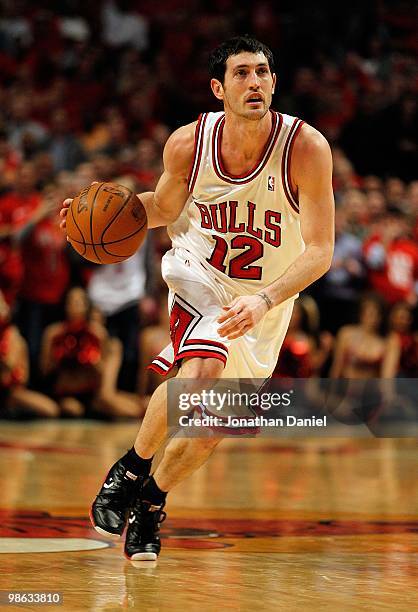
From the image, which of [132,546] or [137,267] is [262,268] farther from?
[137,267]

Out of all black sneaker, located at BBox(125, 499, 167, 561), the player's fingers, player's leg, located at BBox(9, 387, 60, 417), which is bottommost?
black sneaker, located at BBox(125, 499, 167, 561)

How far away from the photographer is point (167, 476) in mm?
4781

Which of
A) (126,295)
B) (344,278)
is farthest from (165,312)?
(344,278)

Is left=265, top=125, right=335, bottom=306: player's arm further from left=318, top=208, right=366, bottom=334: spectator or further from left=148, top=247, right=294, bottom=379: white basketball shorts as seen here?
left=318, top=208, right=366, bottom=334: spectator

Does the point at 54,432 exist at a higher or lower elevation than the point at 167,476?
higher

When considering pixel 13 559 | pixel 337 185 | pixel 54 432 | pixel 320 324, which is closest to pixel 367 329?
pixel 320 324

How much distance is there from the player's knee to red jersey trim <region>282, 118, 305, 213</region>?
2.54ft

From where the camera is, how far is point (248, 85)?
4.72 metres

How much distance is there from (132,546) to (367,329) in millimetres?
6213

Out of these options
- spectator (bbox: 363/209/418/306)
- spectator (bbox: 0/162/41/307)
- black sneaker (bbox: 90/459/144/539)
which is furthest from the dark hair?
spectator (bbox: 363/209/418/306)

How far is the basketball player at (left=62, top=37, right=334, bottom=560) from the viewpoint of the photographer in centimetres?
471

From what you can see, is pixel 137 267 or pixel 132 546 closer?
pixel 132 546

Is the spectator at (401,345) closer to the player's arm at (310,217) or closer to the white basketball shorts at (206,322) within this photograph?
the white basketball shorts at (206,322)

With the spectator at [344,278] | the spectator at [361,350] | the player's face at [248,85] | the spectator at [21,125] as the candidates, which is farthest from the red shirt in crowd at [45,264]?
the player's face at [248,85]
